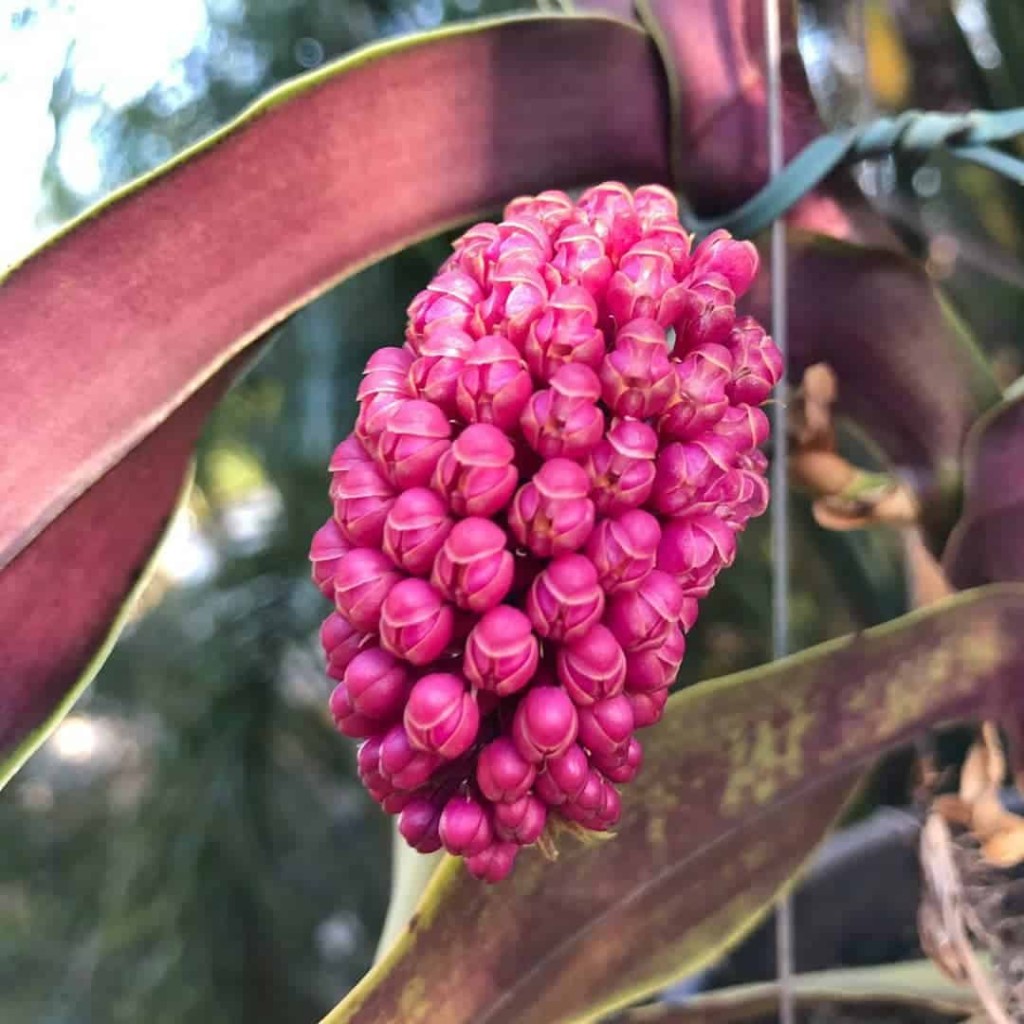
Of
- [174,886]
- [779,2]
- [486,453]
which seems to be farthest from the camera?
[174,886]

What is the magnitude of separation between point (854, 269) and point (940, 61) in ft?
0.83

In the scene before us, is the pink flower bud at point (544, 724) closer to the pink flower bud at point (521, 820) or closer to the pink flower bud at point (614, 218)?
the pink flower bud at point (521, 820)

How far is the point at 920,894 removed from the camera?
0.43 meters

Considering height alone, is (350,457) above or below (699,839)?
above

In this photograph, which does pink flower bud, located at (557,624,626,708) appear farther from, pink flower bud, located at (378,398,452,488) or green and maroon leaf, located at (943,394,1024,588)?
green and maroon leaf, located at (943,394,1024,588)

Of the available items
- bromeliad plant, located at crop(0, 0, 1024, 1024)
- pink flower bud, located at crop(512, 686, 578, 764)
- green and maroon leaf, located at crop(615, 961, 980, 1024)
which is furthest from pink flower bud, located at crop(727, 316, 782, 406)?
green and maroon leaf, located at crop(615, 961, 980, 1024)

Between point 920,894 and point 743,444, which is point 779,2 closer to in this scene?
point 743,444

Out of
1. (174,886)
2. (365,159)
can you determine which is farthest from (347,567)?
(174,886)

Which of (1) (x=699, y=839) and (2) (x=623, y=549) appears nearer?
(2) (x=623, y=549)

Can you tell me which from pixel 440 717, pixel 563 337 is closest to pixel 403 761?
pixel 440 717

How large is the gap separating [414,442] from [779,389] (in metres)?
0.22

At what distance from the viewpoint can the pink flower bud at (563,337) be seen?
24cm

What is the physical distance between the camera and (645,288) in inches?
9.9

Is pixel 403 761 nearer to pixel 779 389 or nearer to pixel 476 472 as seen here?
pixel 476 472
